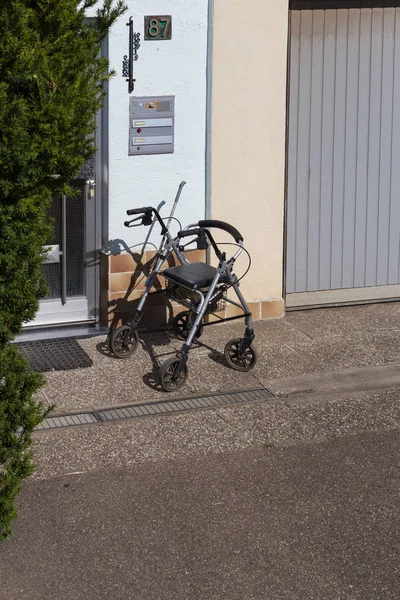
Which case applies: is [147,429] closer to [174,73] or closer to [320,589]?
[320,589]

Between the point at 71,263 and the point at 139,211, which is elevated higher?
the point at 139,211

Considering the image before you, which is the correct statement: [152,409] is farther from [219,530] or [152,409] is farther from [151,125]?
[151,125]

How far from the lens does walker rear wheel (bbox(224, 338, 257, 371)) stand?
323 inches

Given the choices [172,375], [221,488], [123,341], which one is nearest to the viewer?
[221,488]

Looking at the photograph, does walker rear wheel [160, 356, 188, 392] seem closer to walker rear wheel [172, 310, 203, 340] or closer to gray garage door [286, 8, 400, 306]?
walker rear wheel [172, 310, 203, 340]

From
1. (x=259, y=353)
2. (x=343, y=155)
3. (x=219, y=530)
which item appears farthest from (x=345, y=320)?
(x=219, y=530)

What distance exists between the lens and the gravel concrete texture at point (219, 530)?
18.0 feet

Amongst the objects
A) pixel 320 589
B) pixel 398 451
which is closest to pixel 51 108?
pixel 320 589

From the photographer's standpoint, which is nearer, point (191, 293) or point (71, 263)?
point (191, 293)

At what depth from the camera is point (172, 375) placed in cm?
775

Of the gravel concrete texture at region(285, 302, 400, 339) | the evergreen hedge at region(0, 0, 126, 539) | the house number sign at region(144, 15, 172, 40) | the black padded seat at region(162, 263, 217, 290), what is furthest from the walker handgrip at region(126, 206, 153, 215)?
the evergreen hedge at region(0, 0, 126, 539)

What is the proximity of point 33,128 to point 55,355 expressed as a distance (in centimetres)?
366

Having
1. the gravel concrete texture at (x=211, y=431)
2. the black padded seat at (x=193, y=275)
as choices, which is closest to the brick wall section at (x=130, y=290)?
the black padded seat at (x=193, y=275)

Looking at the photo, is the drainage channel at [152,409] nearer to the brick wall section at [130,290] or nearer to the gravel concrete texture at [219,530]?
the gravel concrete texture at [219,530]
